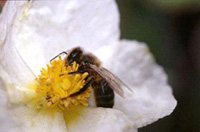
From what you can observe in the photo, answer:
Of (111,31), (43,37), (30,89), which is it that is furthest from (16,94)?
(111,31)

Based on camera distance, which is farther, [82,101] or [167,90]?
[167,90]

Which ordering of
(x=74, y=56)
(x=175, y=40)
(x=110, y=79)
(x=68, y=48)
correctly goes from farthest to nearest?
1. (x=175, y=40)
2. (x=68, y=48)
3. (x=74, y=56)
4. (x=110, y=79)

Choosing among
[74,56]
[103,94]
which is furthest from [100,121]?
[74,56]

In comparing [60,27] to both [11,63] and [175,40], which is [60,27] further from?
[175,40]

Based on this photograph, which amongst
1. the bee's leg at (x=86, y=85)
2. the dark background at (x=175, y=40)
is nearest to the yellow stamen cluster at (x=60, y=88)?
the bee's leg at (x=86, y=85)

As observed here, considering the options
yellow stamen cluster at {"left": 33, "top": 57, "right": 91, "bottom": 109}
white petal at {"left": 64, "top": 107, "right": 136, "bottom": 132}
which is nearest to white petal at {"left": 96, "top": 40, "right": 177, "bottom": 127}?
white petal at {"left": 64, "top": 107, "right": 136, "bottom": 132}

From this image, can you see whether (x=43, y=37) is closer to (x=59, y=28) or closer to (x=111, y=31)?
(x=59, y=28)
